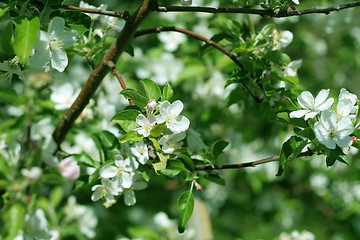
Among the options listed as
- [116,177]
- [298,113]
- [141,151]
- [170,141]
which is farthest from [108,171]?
[298,113]

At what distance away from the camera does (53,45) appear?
1.25m

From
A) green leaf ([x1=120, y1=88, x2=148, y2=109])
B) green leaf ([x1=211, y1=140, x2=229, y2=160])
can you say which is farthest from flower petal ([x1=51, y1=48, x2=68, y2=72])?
green leaf ([x1=211, y1=140, x2=229, y2=160])

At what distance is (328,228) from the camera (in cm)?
347

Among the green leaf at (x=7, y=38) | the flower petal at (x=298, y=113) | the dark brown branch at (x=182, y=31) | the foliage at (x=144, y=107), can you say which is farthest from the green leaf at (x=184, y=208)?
the green leaf at (x=7, y=38)

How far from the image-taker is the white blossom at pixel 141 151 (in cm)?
131

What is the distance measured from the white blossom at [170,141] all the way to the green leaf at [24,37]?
0.44 metres

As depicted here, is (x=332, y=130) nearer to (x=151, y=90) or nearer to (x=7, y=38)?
(x=151, y=90)

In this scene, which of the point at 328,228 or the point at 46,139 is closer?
the point at 46,139

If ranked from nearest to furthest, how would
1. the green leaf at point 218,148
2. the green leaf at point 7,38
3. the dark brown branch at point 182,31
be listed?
the green leaf at point 7,38, the green leaf at point 218,148, the dark brown branch at point 182,31

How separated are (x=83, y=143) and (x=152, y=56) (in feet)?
3.24

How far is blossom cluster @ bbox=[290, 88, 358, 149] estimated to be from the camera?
1172 millimetres

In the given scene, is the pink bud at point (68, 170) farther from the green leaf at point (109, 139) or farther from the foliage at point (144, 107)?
the green leaf at point (109, 139)

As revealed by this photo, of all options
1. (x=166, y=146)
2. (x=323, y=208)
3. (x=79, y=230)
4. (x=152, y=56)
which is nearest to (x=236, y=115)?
(x=152, y=56)

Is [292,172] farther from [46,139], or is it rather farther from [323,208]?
[46,139]
